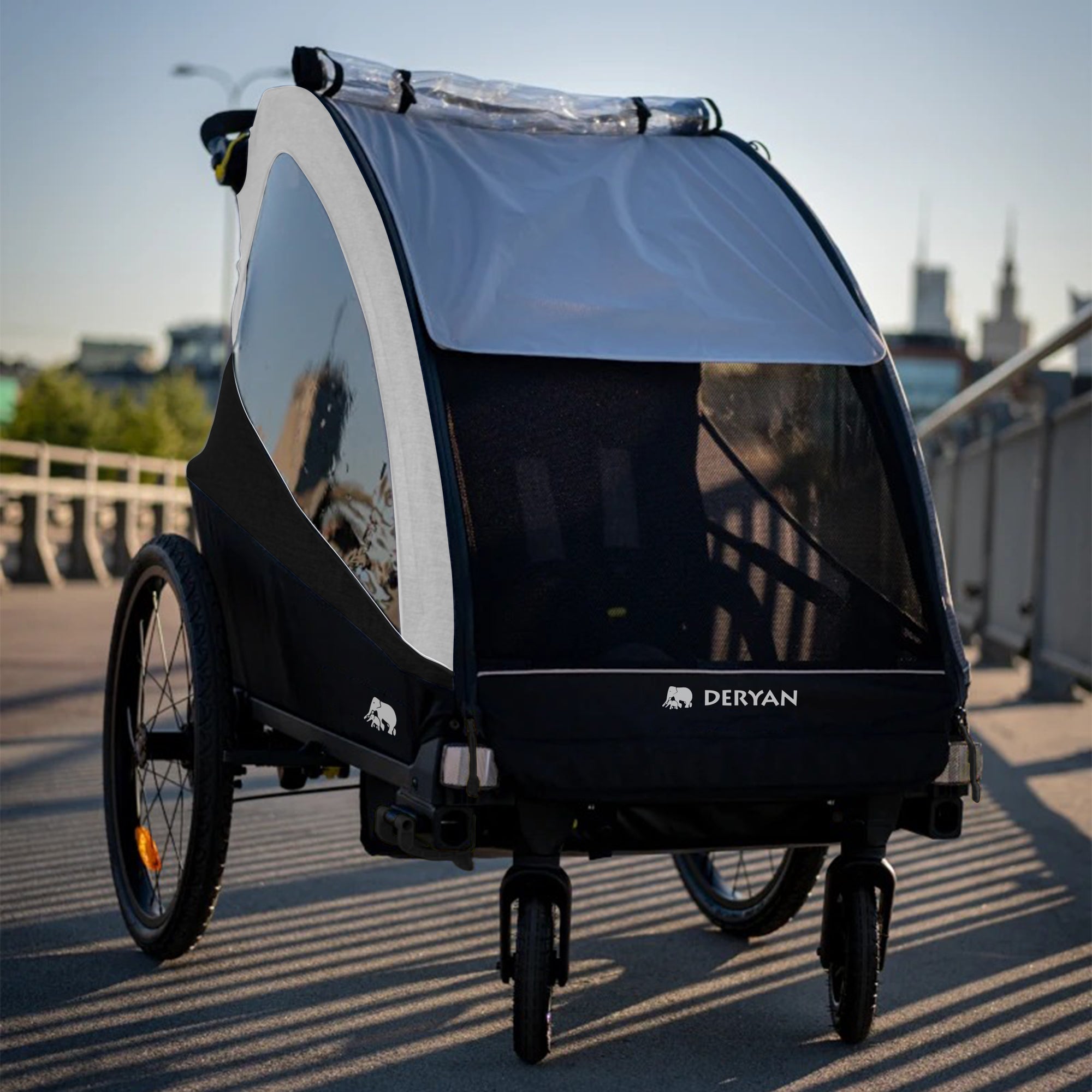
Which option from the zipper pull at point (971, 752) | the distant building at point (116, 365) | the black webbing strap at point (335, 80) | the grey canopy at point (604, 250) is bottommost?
the zipper pull at point (971, 752)

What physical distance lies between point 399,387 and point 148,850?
1.97 metres

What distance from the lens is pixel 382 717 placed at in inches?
159

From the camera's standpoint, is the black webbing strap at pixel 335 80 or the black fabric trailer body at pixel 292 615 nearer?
the black fabric trailer body at pixel 292 615

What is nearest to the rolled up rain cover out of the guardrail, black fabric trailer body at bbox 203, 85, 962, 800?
black fabric trailer body at bbox 203, 85, 962, 800

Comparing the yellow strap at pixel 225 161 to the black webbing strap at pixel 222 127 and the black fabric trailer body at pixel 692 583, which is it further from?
the black fabric trailer body at pixel 692 583

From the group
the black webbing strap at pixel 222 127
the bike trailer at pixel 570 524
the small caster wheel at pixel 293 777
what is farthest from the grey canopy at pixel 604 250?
the small caster wheel at pixel 293 777

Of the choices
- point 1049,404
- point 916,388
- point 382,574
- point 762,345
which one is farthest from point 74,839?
point 916,388

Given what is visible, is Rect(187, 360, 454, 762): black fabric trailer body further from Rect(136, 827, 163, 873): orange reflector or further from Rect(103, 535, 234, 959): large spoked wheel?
Rect(136, 827, 163, 873): orange reflector

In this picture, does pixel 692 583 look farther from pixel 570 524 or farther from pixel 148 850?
pixel 148 850

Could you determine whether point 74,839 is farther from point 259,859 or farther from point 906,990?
point 906,990

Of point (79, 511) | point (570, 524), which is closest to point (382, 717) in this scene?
point (570, 524)

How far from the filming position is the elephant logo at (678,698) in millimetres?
3939

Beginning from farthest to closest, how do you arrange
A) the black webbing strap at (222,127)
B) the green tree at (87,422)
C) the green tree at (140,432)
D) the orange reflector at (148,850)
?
the green tree at (87,422) < the green tree at (140,432) < the black webbing strap at (222,127) < the orange reflector at (148,850)

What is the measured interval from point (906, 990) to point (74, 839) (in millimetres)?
3303
